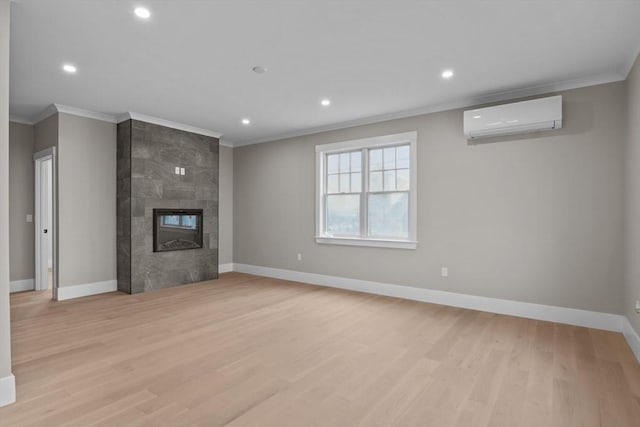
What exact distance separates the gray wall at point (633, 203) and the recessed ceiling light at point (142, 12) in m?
4.15

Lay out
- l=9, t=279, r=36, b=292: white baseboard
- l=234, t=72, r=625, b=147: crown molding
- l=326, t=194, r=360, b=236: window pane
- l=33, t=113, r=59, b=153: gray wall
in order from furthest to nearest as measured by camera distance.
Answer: l=326, t=194, r=360, b=236: window pane → l=9, t=279, r=36, b=292: white baseboard → l=33, t=113, r=59, b=153: gray wall → l=234, t=72, r=625, b=147: crown molding

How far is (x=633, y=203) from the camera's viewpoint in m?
3.13

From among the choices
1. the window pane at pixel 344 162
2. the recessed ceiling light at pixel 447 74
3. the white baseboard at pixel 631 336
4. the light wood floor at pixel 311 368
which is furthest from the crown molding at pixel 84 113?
the white baseboard at pixel 631 336

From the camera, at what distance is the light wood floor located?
6.88ft

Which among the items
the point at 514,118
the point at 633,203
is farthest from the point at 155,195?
the point at 633,203

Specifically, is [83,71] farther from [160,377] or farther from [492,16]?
[492,16]

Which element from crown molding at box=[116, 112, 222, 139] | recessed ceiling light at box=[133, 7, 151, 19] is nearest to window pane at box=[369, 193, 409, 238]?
crown molding at box=[116, 112, 222, 139]

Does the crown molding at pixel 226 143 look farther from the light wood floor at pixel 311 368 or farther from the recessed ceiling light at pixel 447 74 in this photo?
the recessed ceiling light at pixel 447 74

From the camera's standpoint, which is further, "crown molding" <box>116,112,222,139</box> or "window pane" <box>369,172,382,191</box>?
"window pane" <box>369,172,382,191</box>

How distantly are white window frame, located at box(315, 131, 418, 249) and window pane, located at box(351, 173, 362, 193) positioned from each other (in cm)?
11

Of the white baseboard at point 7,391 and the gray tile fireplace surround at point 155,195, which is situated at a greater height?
the gray tile fireplace surround at point 155,195

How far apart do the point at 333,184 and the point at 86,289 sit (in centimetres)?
418

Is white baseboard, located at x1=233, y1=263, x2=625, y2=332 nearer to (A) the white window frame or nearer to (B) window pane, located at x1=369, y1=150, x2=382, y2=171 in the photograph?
(A) the white window frame

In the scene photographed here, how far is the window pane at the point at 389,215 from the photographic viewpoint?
5094 mm
